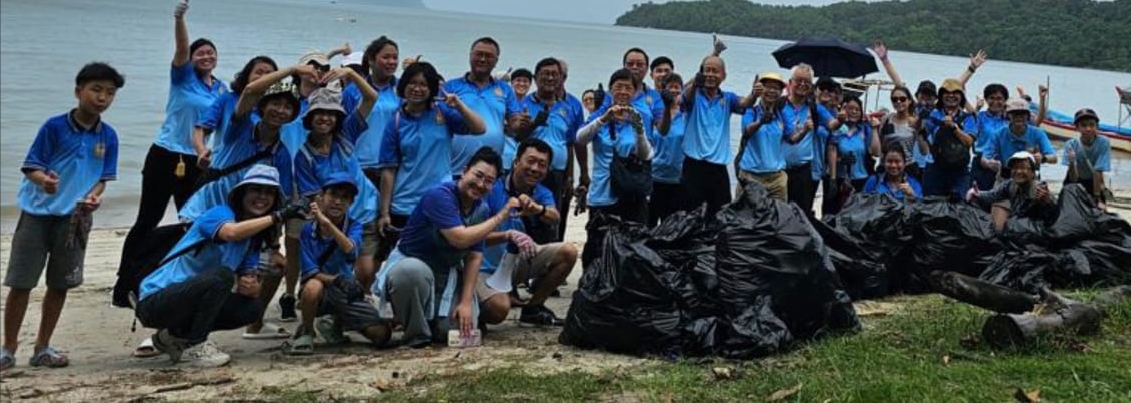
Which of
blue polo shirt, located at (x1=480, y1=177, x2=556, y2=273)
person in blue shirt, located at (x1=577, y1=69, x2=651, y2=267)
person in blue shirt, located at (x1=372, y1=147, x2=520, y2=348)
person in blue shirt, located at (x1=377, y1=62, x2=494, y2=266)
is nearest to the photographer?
person in blue shirt, located at (x1=372, y1=147, x2=520, y2=348)

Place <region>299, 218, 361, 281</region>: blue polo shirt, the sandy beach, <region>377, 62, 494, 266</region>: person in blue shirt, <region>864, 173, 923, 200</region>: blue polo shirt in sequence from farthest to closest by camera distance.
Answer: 1. <region>864, 173, 923, 200</region>: blue polo shirt
2. <region>377, 62, 494, 266</region>: person in blue shirt
3. <region>299, 218, 361, 281</region>: blue polo shirt
4. the sandy beach

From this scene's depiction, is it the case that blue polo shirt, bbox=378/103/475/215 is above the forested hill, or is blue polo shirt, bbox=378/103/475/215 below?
below

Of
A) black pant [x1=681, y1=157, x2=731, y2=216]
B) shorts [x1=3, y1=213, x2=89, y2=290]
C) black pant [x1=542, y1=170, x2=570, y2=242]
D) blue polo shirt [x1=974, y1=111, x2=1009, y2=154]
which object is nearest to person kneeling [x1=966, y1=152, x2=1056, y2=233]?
blue polo shirt [x1=974, y1=111, x2=1009, y2=154]

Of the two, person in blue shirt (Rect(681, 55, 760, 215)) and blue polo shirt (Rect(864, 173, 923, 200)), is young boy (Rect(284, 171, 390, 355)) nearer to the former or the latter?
person in blue shirt (Rect(681, 55, 760, 215))

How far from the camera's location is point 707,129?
22.1 feet

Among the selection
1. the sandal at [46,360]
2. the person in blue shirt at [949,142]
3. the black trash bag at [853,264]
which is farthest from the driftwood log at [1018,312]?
the sandal at [46,360]

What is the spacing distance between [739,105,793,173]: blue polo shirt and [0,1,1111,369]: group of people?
0.01 metres

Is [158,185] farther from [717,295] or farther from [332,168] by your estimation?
[717,295]

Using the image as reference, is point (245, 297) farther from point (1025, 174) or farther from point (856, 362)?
point (1025, 174)

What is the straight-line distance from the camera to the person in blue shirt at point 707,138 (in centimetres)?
674

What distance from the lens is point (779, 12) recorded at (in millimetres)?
119562

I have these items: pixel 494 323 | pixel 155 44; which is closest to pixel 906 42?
pixel 155 44

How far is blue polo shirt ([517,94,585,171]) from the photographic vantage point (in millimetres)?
6484

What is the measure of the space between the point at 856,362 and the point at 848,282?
177 cm
